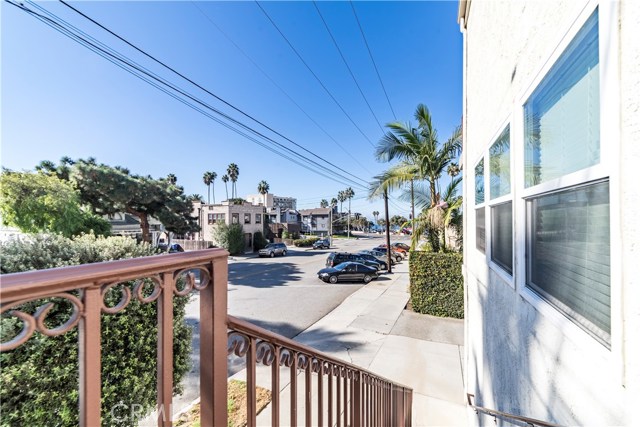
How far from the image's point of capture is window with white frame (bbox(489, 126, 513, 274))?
2.46 meters

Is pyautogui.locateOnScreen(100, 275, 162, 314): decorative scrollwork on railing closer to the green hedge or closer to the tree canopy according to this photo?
the green hedge

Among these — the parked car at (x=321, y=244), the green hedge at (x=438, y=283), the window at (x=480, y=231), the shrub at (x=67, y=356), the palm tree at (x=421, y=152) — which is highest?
the palm tree at (x=421, y=152)

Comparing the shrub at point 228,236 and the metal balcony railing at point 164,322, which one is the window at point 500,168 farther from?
the shrub at point 228,236

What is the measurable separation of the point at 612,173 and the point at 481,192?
3.02m

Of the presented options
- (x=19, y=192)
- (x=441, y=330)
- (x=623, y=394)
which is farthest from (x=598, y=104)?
(x=19, y=192)

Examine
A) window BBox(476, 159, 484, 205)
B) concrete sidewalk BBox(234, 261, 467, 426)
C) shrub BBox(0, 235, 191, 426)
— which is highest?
window BBox(476, 159, 484, 205)

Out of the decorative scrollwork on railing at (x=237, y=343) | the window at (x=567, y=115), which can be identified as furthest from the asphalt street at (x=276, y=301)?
the window at (x=567, y=115)

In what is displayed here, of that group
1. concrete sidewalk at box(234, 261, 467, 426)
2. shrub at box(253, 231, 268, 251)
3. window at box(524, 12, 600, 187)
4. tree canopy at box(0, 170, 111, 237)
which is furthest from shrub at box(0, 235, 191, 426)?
shrub at box(253, 231, 268, 251)

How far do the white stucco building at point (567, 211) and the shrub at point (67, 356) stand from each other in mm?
2866

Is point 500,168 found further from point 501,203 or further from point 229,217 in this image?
point 229,217

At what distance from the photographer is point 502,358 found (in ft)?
8.28

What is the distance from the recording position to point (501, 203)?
107 inches

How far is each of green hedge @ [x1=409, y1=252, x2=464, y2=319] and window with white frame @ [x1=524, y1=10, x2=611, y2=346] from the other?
8051 mm

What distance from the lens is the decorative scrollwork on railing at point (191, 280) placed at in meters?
0.99
